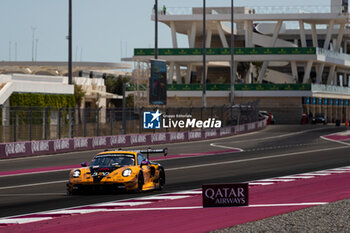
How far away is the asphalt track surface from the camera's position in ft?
59.2

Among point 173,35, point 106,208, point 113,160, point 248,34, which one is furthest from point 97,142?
point 248,34

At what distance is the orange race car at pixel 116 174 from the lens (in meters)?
18.6

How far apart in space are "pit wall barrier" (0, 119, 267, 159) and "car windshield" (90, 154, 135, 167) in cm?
1750

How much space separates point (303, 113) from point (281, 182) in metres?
70.9

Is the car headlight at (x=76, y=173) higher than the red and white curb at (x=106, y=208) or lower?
higher

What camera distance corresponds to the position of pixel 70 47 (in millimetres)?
49781

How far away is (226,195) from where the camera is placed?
47.1ft

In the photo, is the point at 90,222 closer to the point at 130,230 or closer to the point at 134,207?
the point at 130,230

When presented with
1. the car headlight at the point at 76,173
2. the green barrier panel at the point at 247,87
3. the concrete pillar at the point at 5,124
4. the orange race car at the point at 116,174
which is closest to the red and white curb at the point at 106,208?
the orange race car at the point at 116,174

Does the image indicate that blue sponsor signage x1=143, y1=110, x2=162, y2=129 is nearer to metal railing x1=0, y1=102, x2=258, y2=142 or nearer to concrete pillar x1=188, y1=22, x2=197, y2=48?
metal railing x1=0, y1=102, x2=258, y2=142

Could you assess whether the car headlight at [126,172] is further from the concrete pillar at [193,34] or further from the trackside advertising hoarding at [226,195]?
the concrete pillar at [193,34]

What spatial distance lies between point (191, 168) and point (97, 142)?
1481cm

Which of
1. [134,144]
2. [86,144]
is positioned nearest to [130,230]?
[86,144]

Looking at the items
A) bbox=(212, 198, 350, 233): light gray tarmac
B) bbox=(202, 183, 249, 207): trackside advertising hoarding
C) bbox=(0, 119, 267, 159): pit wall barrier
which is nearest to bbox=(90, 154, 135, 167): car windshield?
bbox=(202, 183, 249, 207): trackside advertising hoarding
